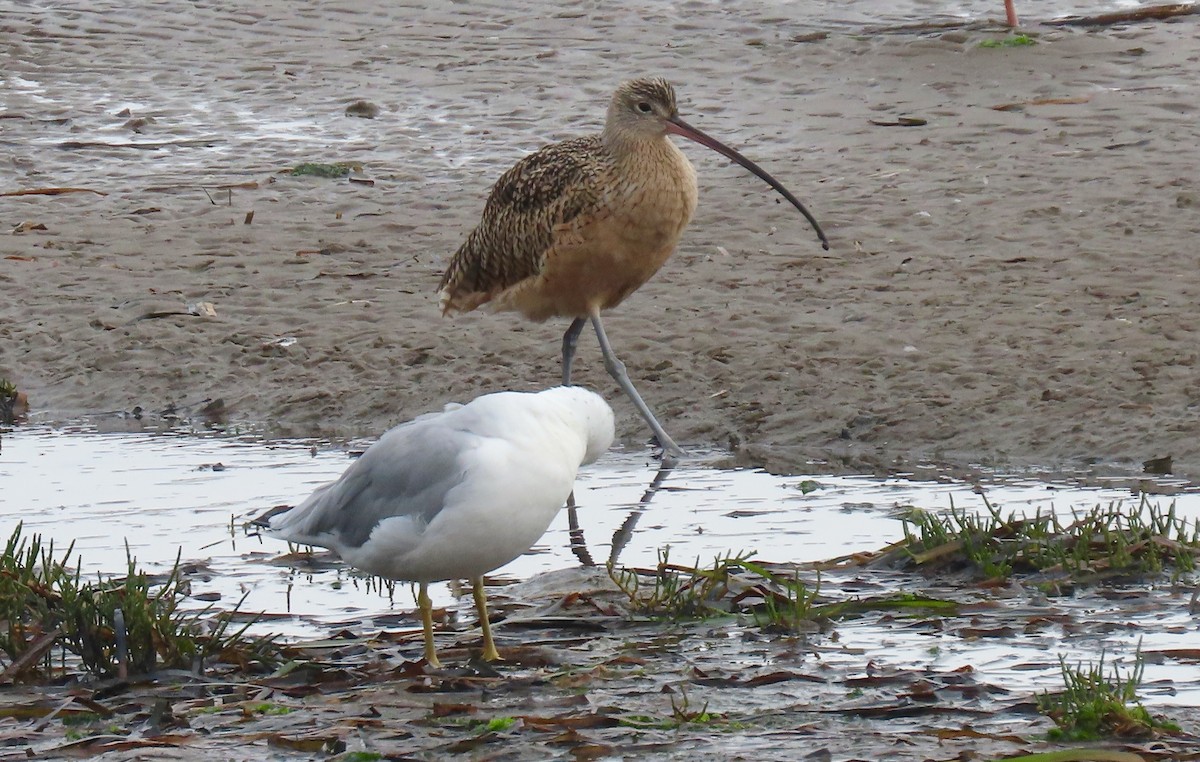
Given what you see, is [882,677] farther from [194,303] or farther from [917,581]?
[194,303]

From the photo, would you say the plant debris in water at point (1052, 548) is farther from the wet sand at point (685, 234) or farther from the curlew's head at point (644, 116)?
the curlew's head at point (644, 116)

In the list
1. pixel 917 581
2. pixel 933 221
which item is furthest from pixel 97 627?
pixel 933 221

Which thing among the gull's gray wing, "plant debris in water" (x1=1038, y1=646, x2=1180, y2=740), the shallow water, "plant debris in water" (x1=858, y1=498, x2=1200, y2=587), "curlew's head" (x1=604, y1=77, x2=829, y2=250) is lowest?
the shallow water

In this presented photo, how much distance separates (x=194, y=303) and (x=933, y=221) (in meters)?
4.46

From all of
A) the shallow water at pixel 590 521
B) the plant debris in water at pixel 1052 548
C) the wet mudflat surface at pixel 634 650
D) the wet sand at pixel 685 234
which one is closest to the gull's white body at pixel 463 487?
the wet mudflat surface at pixel 634 650

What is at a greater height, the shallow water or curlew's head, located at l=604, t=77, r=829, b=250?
curlew's head, located at l=604, t=77, r=829, b=250

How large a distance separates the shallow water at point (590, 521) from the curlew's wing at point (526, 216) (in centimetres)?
112

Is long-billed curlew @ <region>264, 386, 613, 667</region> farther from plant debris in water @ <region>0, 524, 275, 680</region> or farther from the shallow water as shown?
the shallow water

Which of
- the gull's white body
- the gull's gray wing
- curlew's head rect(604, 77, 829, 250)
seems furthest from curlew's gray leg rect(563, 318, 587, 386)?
the gull's white body

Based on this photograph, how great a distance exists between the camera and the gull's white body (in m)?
5.08

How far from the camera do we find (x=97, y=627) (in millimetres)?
5148

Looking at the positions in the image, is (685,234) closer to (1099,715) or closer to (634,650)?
(634,650)

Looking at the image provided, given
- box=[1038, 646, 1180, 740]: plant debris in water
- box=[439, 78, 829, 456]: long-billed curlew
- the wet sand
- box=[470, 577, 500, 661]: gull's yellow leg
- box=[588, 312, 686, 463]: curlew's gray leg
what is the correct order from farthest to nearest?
the wet sand
box=[439, 78, 829, 456]: long-billed curlew
box=[588, 312, 686, 463]: curlew's gray leg
box=[470, 577, 500, 661]: gull's yellow leg
box=[1038, 646, 1180, 740]: plant debris in water

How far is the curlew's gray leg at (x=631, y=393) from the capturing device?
8.76 m
